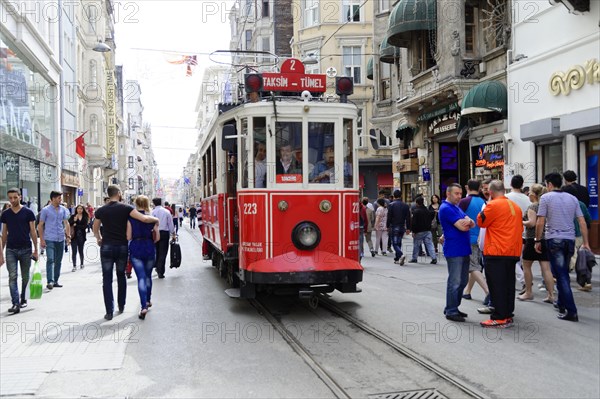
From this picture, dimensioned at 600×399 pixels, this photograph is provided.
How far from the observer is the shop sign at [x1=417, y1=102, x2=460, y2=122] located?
825 inches

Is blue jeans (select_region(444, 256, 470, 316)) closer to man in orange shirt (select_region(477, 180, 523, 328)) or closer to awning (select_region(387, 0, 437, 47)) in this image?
man in orange shirt (select_region(477, 180, 523, 328))

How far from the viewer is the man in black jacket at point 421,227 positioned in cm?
1486

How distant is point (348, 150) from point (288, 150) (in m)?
0.93

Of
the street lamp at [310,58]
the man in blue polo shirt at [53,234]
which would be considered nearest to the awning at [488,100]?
the man in blue polo shirt at [53,234]

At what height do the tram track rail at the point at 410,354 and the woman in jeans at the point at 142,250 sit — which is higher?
the woman in jeans at the point at 142,250

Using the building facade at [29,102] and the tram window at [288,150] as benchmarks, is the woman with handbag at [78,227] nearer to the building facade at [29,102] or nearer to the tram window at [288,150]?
the building facade at [29,102]

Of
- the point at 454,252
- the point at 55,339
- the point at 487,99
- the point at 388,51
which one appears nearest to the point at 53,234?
the point at 55,339

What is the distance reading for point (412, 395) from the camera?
16.6 feet

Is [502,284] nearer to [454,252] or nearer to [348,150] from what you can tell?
[454,252]

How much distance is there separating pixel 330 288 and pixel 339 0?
3290 cm

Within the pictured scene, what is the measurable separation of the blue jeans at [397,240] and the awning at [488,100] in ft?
15.5

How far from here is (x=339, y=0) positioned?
38.3 m

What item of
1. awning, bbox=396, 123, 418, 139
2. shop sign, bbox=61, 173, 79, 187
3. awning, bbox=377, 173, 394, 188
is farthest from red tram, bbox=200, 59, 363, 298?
awning, bbox=377, 173, 394, 188

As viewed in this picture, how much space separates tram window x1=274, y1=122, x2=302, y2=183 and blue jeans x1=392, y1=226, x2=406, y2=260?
290 inches
